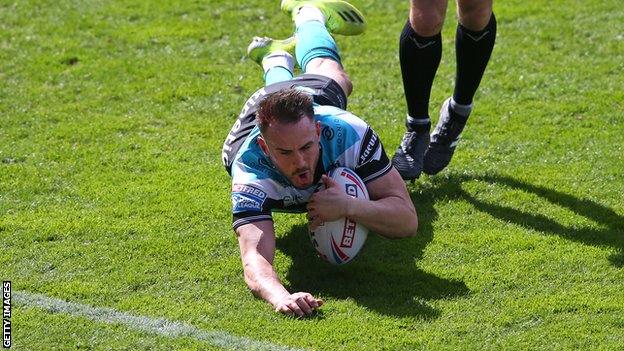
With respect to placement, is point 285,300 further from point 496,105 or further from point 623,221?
point 496,105

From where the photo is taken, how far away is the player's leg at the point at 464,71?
273 inches

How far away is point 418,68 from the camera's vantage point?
702 cm

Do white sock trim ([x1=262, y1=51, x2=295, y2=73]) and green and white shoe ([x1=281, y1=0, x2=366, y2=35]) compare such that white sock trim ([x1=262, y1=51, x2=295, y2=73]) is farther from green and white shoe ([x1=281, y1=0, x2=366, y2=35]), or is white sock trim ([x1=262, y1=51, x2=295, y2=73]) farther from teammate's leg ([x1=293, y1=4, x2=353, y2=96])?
green and white shoe ([x1=281, y1=0, x2=366, y2=35])

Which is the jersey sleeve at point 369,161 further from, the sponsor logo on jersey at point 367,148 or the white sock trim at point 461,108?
the white sock trim at point 461,108

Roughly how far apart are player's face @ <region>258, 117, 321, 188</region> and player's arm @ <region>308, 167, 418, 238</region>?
13cm

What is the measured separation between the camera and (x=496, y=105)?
841 cm

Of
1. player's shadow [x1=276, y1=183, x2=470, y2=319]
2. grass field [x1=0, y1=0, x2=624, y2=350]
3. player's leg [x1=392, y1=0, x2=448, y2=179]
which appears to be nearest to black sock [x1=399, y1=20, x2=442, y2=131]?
player's leg [x1=392, y1=0, x2=448, y2=179]

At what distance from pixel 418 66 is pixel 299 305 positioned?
202cm

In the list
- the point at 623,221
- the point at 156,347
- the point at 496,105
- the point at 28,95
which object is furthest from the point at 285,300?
the point at 28,95

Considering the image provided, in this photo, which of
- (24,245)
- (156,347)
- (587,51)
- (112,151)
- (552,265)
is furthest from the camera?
(587,51)

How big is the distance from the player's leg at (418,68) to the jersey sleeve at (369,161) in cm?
83

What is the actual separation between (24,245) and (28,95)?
251 cm

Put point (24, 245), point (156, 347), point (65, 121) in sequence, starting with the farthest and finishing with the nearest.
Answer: point (65, 121), point (24, 245), point (156, 347)

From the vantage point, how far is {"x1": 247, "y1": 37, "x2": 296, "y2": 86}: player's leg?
749 centimetres
